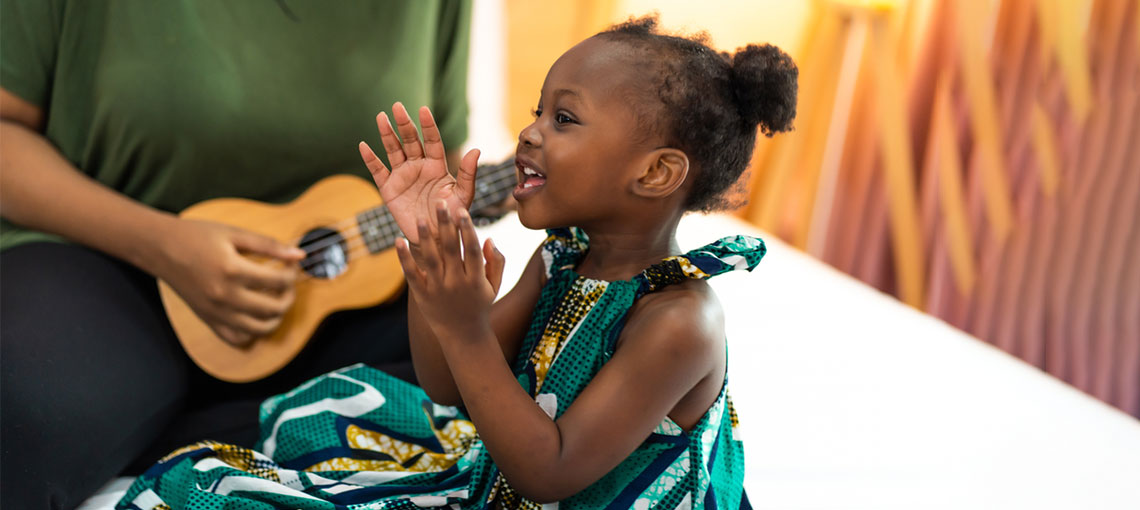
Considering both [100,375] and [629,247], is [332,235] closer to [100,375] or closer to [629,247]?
[100,375]

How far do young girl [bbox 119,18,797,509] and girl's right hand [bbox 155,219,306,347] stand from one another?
306 millimetres

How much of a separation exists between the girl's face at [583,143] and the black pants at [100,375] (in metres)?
0.47

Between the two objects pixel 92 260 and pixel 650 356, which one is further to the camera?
pixel 92 260

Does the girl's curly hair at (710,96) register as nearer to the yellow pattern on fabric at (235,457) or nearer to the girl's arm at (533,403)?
the girl's arm at (533,403)

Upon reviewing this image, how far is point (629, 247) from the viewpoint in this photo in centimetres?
89

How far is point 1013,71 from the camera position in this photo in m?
2.26

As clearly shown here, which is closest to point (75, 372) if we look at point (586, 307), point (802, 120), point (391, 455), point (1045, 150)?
point (391, 455)

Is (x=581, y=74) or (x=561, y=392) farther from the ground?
(x=581, y=74)

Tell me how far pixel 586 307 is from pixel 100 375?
58 centimetres

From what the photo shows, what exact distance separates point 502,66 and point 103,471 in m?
2.19

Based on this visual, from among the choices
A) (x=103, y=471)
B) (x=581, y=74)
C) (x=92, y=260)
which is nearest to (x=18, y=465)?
(x=103, y=471)

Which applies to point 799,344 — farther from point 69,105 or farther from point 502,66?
point 502,66

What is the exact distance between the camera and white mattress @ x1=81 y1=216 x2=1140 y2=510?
1.10 meters

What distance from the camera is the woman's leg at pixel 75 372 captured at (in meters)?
0.88
